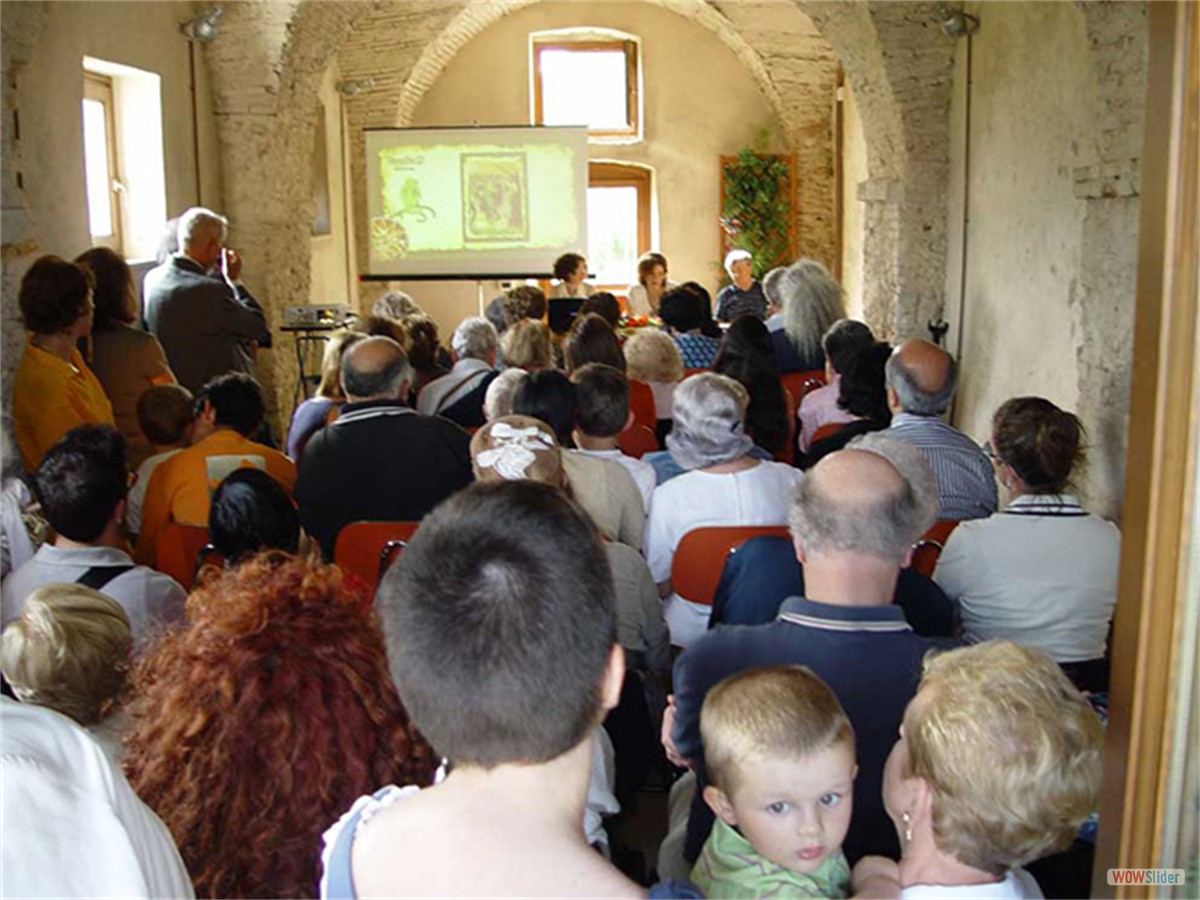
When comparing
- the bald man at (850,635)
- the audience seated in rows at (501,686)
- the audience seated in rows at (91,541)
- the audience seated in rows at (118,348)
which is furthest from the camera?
the audience seated in rows at (118,348)

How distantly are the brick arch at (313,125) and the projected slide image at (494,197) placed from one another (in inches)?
84.3

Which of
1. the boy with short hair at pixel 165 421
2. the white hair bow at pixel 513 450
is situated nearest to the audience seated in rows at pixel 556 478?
the white hair bow at pixel 513 450

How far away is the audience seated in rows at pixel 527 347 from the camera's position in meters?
5.43

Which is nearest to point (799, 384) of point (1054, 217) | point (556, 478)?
point (1054, 217)

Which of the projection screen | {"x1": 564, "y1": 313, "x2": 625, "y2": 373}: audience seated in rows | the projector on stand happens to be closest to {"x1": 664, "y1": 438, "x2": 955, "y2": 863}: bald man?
{"x1": 564, "y1": 313, "x2": 625, "y2": 373}: audience seated in rows

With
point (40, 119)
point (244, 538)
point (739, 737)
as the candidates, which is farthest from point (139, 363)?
point (739, 737)

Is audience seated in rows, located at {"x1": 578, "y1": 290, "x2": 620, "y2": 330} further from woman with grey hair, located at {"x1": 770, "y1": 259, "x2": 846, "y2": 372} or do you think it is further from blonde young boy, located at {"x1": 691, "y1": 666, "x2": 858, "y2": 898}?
blonde young boy, located at {"x1": 691, "y1": 666, "x2": 858, "y2": 898}

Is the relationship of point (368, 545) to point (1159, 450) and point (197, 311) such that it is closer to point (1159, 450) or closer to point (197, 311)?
point (1159, 450)

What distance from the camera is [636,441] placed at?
4.91 metres

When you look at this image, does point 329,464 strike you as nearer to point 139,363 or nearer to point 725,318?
point 139,363

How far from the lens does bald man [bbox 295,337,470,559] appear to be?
382 cm

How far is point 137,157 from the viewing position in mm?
7141

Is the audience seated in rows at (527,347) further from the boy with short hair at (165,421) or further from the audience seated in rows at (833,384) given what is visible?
the boy with short hair at (165,421)

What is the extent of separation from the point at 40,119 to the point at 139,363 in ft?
4.09
